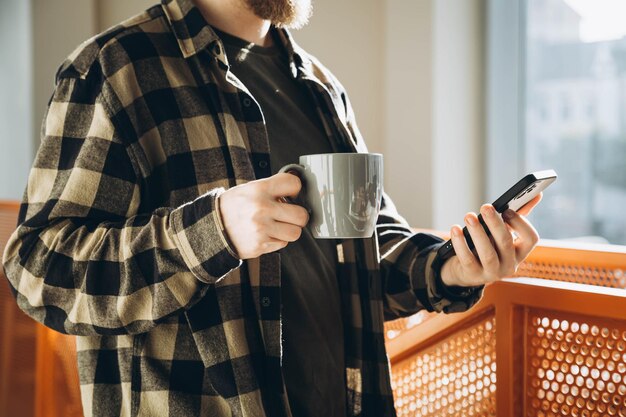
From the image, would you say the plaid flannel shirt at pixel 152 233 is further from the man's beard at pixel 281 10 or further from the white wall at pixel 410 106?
the white wall at pixel 410 106

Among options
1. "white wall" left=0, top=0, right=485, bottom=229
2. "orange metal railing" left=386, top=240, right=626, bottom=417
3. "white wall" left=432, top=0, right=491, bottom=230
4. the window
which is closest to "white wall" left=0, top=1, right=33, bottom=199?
"white wall" left=0, top=0, right=485, bottom=229

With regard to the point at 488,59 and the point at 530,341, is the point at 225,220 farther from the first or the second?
the point at 488,59

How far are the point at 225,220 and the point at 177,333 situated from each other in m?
0.23

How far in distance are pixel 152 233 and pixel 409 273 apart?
1.57ft

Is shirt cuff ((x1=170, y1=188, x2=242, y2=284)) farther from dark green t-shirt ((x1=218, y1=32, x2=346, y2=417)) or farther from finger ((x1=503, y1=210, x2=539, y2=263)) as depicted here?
finger ((x1=503, y1=210, x2=539, y2=263))

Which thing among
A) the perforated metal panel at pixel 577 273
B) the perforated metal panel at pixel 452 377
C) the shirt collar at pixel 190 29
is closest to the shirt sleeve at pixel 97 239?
the shirt collar at pixel 190 29

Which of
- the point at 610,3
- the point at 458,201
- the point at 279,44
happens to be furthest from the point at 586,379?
the point at 610,3

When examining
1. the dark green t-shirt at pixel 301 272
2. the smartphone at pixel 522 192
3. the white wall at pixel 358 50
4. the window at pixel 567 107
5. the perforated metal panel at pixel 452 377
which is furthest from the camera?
the white wall at pixel 358 50

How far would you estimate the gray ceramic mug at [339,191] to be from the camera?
2.19 feet

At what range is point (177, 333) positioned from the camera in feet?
2.75

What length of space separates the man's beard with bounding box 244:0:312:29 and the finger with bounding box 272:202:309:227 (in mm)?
431

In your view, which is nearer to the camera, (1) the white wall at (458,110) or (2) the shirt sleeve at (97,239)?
(2) the shirt sleeve at (97,239)

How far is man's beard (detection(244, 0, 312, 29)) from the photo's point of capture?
973mm

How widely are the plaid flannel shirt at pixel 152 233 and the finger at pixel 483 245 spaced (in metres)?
0.09
